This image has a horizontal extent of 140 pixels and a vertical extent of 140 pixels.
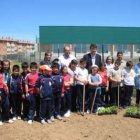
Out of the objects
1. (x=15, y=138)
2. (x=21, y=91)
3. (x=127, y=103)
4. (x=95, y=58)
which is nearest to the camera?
(x=15, y=138)

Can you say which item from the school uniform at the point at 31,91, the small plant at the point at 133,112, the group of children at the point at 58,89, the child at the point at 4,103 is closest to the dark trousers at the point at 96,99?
the group of children at the point at 58,89

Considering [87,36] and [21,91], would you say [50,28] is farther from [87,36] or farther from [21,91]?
[21,91]

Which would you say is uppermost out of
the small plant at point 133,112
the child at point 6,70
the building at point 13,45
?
the building at point 13,45

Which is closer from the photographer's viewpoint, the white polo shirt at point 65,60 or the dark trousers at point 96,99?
the white polo shirt at point 65,60

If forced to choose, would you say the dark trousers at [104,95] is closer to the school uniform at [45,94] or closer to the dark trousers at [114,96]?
the dark trousers at [114,96]

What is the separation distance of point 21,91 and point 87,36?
17719mm

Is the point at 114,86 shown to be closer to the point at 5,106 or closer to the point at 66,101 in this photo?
the point at 66,101

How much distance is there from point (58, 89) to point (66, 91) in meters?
0.41

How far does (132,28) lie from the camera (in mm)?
28250

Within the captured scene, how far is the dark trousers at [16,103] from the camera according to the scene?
29.3 ft

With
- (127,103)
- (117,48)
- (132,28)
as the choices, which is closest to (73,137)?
(127,103)

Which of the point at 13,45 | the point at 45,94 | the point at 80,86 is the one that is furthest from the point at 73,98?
the point at 13,45

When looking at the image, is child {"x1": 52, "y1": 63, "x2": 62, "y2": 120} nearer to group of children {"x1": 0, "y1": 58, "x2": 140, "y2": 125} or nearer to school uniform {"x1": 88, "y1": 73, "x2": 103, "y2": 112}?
group of children {"x1": 0, "y1": 58, "x2": 140, "y2": 125}

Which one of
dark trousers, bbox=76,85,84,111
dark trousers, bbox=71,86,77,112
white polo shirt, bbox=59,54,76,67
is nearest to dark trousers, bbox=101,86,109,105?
dark trousers, bbox=76,85,84,111
